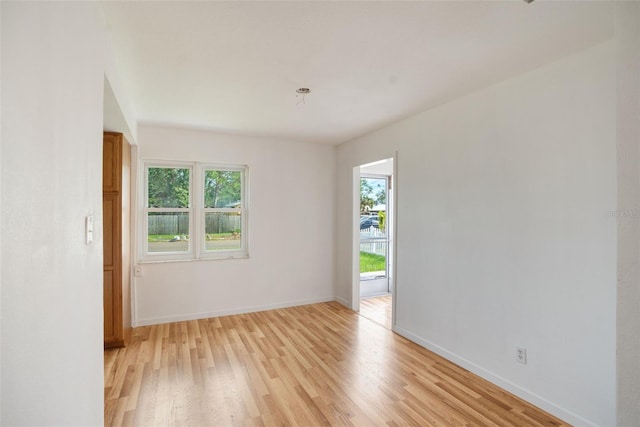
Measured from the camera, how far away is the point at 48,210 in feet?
3.10

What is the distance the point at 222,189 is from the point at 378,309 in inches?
116

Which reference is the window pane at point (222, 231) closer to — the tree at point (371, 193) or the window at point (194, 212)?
the window at point (194, 212)

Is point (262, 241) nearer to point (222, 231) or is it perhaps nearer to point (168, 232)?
point (222, 231)

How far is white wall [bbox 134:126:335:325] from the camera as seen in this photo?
4.07 metres

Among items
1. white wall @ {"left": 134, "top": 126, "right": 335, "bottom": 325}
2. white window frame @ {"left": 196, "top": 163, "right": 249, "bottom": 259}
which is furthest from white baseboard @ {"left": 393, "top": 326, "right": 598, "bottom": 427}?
white window frame @ {"left": 196, "top": 163, "right": 249, "bottom": 259}

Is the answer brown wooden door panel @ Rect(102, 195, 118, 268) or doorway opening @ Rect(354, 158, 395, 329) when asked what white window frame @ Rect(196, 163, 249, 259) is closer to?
brown wooden door panel @ Rect(102, 195, 118, 268)

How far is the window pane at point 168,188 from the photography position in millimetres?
4148

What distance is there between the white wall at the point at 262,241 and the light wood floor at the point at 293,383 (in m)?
0.51

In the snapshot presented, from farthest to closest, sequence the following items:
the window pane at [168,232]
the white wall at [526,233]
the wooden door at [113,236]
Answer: the window pane at [168,232] → the wooden door at [113,236] → the white wall at [526,233]

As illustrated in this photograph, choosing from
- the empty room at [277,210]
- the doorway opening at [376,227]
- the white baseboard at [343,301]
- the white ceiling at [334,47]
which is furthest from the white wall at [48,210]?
the doorway opening at [376,227]

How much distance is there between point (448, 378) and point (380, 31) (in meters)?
2.77

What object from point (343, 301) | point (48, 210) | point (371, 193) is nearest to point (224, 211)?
point (343, 301)

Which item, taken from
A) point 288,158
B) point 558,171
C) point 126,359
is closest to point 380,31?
point 558,171

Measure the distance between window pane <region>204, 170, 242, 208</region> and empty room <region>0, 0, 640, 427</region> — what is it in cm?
3
